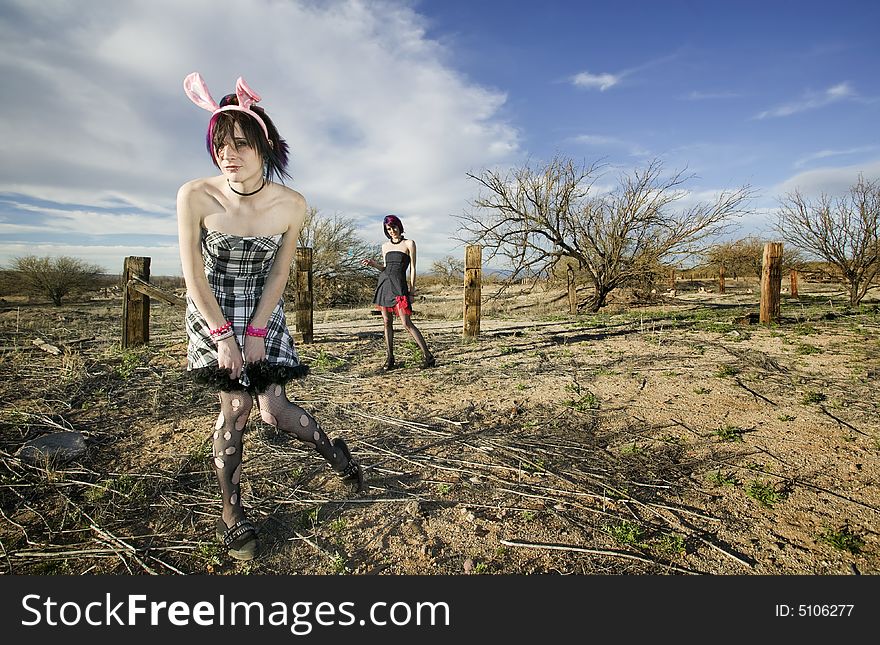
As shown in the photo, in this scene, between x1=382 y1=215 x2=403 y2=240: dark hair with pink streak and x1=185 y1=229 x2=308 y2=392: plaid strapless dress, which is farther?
x1=382 y1=215 x2=403 y2=240: dark hair with pink streak

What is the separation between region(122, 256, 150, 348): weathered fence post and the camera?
6852mm

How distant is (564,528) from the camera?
2.40 metres

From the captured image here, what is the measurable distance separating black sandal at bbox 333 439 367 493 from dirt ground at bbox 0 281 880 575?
0.10 m

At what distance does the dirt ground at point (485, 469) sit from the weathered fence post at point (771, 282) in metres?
2.68

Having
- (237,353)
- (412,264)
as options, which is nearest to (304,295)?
(412,264)

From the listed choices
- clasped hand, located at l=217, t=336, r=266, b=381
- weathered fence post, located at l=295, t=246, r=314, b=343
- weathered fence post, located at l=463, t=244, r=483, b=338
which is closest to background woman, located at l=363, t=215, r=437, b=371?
weathered fence post, located at l=295, t=246, r=314, b=343

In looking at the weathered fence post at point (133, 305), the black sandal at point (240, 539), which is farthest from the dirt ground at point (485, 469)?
the weathered fence post at point (133, 305)

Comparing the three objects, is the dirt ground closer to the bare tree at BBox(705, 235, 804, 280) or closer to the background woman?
the background woman

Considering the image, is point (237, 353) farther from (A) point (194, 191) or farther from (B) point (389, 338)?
(B) point (389, 338)

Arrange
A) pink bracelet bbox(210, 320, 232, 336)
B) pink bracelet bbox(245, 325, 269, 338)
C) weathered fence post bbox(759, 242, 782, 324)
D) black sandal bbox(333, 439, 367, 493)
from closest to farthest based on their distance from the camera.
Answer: pink bracelet bbox(210, 320, 232, 336), pink bracelet bbox(245, 325, 269, 338), black sandal bbox(333, 439, 367, 493), weathered fence post bbox(759, 242, 782, 324)

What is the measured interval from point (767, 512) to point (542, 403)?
2.13 meters

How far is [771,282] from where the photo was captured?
29.1 ft

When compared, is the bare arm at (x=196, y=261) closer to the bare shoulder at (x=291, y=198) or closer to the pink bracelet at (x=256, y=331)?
the pink bracelet at (x=256, y=331)

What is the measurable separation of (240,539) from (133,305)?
612 cm
